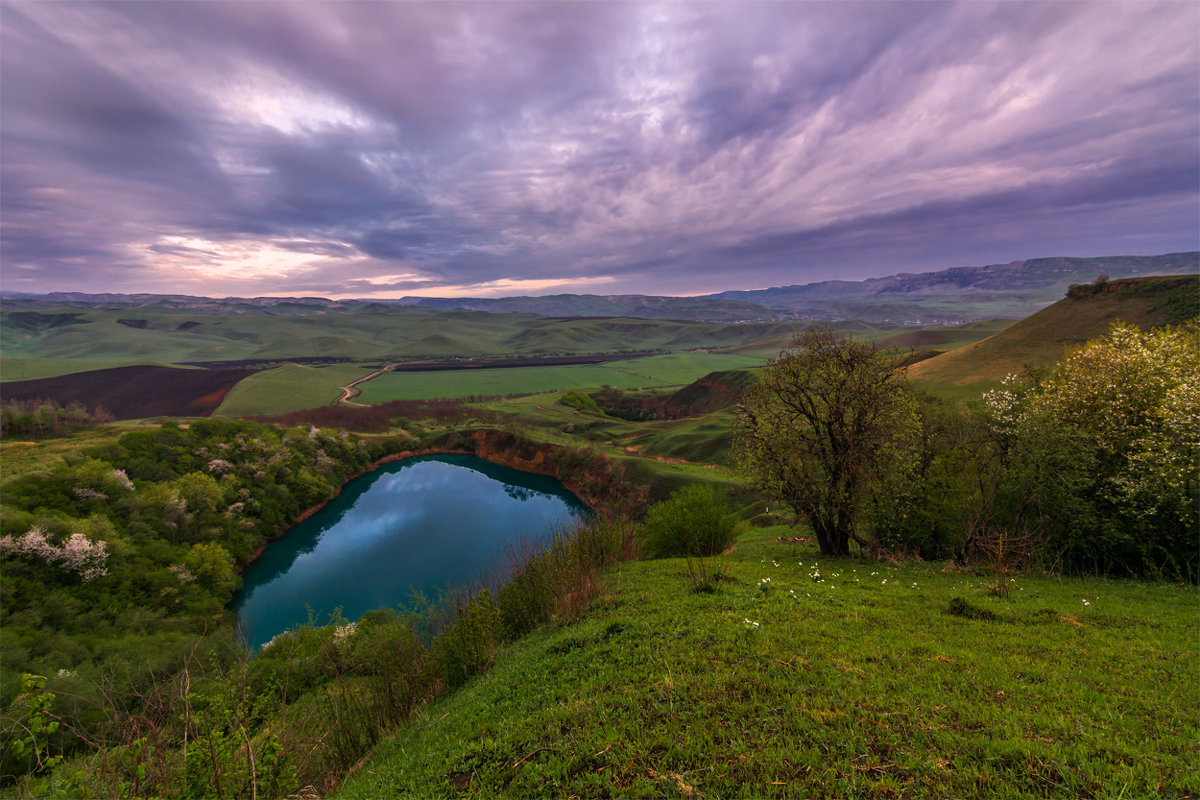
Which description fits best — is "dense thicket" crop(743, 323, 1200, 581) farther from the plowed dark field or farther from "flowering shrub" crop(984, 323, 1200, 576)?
the plowed dark field

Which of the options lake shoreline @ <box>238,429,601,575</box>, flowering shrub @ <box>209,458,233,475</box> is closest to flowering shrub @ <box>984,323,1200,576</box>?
lake shoreline @ <box>238,429,601,575</box>

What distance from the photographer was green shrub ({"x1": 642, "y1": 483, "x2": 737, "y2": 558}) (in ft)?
94.0

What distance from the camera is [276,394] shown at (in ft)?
517

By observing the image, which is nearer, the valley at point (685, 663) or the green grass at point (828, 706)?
the green grass at point (828, 706)

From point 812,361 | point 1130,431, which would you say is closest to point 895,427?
point 812,361

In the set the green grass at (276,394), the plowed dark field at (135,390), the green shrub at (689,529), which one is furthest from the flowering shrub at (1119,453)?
the plowed dark field at (135,390)

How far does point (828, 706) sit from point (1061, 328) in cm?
10574

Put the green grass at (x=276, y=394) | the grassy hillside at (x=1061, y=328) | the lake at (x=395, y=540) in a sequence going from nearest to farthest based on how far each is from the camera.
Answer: the lake at (x=395, y=540), the grassy hillside at (x=1061, y=328), the green grass at (x=276, y=394)

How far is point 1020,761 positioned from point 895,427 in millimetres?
18446

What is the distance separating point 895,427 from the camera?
72.1 ft

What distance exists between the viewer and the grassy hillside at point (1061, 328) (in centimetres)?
6819

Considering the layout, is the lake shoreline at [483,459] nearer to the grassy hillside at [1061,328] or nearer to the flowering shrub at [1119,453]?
the flowering shrub at [1119,453]

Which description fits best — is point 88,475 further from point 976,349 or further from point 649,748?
point 976,349

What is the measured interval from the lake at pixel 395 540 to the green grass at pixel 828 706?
2370 centimetres
